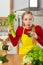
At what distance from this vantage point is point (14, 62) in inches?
50.4

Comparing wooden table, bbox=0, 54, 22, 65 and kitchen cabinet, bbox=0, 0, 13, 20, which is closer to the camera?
wooden table, bbox=0, 54, 22, 65

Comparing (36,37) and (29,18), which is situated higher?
(29,18)

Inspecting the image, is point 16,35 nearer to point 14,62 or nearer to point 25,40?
point 25,40

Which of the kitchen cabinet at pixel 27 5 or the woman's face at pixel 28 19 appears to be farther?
the kitchen cabinet at pixel 27 5

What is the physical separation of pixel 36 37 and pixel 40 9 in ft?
2.10

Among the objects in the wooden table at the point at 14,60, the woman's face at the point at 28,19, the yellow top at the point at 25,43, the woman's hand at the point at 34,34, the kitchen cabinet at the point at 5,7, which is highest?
the kitchen cabinet at the point at 5,7

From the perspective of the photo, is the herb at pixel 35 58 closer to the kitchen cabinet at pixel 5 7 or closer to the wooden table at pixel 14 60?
the wooden table at pixel 14 60

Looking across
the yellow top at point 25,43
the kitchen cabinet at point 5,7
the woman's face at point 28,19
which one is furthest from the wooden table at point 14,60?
the kitchen cabinet at point 5,7

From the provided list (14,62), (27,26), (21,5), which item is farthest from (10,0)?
(14,62)

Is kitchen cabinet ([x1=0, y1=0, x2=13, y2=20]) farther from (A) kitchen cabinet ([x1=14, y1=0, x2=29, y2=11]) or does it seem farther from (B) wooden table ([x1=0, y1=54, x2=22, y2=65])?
(B) wooden table ([x1=0, y1=54, x2=22, y2=65])

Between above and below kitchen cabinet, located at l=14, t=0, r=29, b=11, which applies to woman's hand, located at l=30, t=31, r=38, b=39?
below

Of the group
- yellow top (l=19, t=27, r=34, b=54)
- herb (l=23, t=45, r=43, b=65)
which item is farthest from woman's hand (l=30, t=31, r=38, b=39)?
herb (l=23, t=45, r=43, b=65)

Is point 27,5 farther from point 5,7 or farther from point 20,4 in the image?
point 5,7

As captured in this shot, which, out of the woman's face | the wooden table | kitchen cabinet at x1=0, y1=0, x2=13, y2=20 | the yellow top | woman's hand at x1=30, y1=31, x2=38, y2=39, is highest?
kitchen cabinet at x1=0, y1=0, x2=13, y2=20
